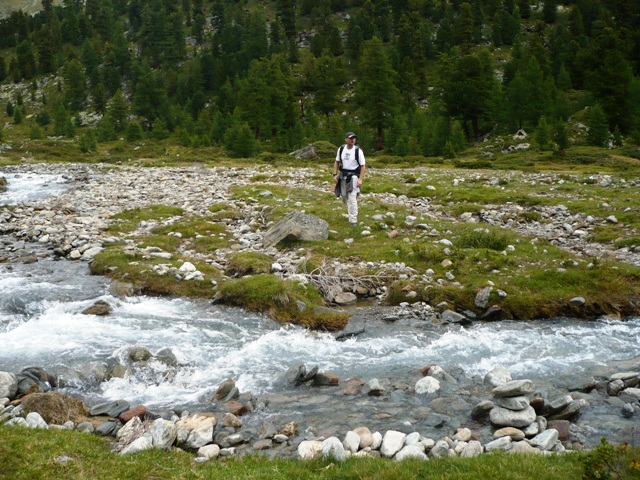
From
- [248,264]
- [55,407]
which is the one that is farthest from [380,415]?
[248,264]

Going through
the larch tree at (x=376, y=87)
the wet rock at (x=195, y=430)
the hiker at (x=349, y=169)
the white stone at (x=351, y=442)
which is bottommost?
the white stone at (x=351, y=442)

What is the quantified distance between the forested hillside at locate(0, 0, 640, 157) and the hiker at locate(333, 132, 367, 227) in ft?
121

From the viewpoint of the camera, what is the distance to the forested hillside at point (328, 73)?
63312 mm

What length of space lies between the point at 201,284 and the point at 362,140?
54834 mm

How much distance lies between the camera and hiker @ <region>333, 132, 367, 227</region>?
17.3 metres

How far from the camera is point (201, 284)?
48.4 feet

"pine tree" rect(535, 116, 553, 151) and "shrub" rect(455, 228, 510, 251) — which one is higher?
"pine tree" rect(535, 116, 553, 151)

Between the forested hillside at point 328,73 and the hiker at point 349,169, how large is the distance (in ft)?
121

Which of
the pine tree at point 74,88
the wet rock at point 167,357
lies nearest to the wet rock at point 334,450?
the wet rock at point 167,357

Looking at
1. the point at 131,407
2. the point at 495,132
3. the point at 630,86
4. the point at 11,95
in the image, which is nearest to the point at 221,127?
the point at 495,132

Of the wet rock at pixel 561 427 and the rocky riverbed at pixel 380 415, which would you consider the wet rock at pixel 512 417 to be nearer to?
the rocky riverbed at pixel 380 415

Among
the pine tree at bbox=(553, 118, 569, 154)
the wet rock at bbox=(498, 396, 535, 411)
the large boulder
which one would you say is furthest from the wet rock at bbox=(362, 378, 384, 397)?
the pine tree at bbox=(553, 118, 569, 154)

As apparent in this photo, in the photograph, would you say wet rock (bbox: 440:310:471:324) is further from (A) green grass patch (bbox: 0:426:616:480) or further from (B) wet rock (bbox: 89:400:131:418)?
(B) wet rock (bbox: 89:400:131:418)

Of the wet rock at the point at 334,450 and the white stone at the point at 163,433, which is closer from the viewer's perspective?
the wet rock at the point at 334,450
